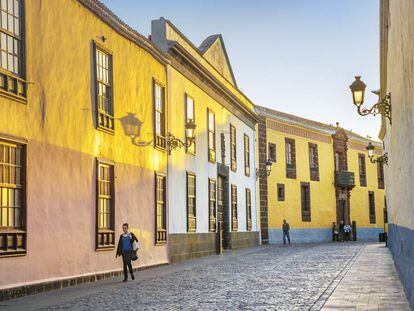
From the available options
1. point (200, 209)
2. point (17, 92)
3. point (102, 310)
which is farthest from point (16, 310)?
point (200, 209)

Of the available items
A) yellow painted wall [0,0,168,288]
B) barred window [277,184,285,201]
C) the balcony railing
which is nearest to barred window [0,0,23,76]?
yellow painted wall [0,0,168,288]

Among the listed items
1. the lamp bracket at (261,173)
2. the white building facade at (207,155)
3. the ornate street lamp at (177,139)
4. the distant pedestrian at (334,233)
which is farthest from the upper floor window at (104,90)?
the distant pedestrian at (334,233)

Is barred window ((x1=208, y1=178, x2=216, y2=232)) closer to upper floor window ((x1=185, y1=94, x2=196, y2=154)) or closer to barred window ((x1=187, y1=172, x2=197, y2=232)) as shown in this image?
Answer: barred window ((x1=187, y1=172, x2=197, y2=232))

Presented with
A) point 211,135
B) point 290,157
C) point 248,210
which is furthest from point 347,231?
point 211,135

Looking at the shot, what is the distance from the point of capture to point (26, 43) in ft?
39.8

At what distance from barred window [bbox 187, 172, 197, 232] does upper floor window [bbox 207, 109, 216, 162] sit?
260 centimetres

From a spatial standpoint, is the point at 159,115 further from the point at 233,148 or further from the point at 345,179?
the point at 345,179

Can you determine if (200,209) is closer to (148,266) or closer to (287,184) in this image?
(148,266)

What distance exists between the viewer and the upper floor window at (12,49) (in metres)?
11.5

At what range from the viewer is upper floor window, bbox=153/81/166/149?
64.5 ft

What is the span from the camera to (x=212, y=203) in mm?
25969

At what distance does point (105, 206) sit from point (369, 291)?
22.9 ft

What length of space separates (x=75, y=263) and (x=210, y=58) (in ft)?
53.8

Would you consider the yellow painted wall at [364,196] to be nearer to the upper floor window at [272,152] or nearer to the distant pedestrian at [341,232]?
the distant pedestrian at [341,232]
